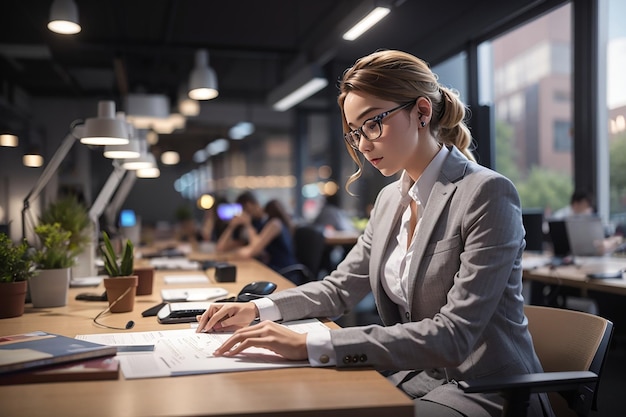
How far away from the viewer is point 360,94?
159 centimetres

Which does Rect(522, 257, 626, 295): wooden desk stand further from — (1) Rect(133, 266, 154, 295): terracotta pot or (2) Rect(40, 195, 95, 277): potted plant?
(2) Rect(40, 195, 95, 277): potted plant

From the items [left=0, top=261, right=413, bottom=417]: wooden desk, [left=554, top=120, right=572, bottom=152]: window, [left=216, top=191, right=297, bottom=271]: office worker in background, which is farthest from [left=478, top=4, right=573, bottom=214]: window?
[left=0, top=261, right=413, bottom=417]: wooden desk

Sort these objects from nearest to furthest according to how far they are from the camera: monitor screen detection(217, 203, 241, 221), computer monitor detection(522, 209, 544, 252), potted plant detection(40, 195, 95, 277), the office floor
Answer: potted plant detection(40, 195, 95, 277)
the office floor
computer monitor detection(522, 209, 544, 252)
monitor screen detection(217, 203, 241, 221)

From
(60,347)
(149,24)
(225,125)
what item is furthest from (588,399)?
(225,125)

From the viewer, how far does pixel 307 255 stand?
492cm

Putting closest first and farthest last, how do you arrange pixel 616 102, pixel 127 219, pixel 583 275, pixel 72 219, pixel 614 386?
pixel 72 219 → pixel 583 275 → pixel 614 386 → pixel 616 102 → pixel 127 219

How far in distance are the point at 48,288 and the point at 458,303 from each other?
1.56m

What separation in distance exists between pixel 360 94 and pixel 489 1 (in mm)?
5384

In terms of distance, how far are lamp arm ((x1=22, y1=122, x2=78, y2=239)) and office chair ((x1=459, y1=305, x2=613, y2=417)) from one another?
2065mm

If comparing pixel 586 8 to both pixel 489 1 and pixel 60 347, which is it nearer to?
pixel 489 1

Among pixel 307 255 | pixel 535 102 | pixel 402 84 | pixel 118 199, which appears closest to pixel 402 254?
pixel 402 84

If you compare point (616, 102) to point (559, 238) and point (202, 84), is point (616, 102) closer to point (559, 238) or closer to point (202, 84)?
point (559, 238)

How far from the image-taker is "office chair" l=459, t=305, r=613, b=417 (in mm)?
1220

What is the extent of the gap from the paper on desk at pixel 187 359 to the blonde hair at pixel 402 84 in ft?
2.22
